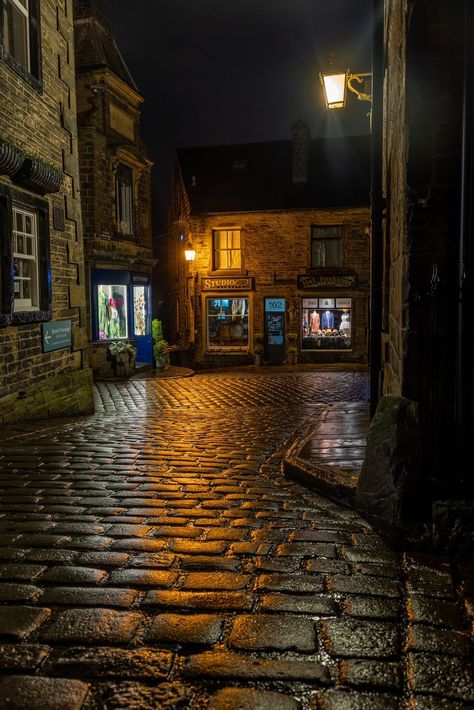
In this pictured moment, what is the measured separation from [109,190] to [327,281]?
9.74 meters

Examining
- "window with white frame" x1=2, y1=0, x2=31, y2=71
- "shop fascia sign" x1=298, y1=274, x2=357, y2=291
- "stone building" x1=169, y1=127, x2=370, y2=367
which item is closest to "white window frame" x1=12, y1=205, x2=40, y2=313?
"window with white frame" x1=2, y1=0, x2=31, y2=71

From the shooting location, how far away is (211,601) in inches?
127

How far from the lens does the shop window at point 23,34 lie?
891 centimetres

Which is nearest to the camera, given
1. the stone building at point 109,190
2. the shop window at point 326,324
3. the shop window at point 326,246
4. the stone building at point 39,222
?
the stone building at point 39,222

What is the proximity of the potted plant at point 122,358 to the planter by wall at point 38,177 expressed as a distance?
28.7 feet

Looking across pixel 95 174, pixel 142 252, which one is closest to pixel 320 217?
pixel 142 252

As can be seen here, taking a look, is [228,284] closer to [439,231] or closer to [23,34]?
[23,34]

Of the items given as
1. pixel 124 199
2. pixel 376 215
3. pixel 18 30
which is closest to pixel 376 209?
pixel 376 215

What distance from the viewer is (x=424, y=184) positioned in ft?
14.5

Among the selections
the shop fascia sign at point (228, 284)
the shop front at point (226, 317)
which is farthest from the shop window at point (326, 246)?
the shop front at point (226, 317)

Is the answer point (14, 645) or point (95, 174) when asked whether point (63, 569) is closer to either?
point (14, 645)

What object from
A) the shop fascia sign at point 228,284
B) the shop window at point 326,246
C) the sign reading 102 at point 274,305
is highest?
the shop window at point 326,246

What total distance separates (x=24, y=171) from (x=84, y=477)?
16.1 feet

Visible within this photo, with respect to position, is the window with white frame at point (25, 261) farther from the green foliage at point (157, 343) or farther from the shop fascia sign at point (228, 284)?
the shop fascia sign at point (228, 284)
